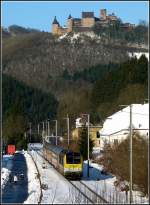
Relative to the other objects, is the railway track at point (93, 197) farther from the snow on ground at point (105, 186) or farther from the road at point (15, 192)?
the road at point (15, 192)

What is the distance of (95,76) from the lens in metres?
178

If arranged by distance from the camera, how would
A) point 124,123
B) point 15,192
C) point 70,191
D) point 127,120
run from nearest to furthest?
point 15,192 → point 70,191 → point 127,120 → point 124,123

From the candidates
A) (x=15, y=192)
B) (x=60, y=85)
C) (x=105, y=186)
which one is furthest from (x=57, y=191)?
(x=60, y=85)

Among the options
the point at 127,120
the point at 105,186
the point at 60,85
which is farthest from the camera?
the point at 60,85

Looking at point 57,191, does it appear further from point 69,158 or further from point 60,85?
point 60,85

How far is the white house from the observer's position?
249 ft

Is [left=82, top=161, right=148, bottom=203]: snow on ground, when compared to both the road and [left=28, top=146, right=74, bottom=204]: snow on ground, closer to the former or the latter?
[left=28, top=146, right=74, bottom=204]: snow on ground

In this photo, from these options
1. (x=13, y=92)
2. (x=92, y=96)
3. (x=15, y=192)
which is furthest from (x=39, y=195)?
(x=13, y=92)

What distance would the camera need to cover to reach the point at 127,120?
269 feet

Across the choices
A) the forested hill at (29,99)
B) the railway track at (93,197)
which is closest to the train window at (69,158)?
the railway track at (93,197)

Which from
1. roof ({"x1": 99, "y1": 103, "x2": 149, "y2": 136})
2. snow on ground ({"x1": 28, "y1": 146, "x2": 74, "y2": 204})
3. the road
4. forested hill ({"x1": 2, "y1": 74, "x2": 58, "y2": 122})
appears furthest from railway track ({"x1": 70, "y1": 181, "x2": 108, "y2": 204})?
forested hill ({"x1": 2, "y1": 74, "x2": 58, "y2": 122})

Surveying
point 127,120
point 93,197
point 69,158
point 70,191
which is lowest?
point 70,191

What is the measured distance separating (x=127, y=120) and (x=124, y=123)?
152 centimetres

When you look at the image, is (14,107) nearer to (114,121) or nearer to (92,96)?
(92,96)
